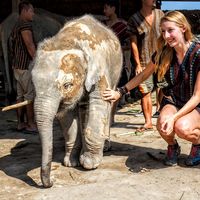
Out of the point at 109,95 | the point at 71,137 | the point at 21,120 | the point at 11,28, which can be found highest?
the point at 11,28

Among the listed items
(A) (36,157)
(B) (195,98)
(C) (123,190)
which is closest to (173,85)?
(B) (195,98)

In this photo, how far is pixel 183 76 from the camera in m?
5.22

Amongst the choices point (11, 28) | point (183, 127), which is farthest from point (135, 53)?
point (11, 28)

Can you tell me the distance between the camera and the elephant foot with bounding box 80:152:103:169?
545cm

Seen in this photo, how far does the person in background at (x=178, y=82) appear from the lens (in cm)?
505

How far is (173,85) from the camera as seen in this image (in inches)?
211

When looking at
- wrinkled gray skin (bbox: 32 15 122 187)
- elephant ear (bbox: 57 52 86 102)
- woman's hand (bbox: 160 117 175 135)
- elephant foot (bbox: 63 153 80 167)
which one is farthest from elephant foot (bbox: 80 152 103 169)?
woman's hand (bbox: 160 117 175 135)

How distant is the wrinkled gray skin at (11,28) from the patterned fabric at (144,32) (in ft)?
8.89

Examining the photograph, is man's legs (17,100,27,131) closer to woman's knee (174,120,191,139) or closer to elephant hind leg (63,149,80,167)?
elephant hind leg (63,149,80,167)

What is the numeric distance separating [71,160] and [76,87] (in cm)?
108

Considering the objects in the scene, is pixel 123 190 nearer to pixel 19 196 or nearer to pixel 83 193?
pixel 83 193

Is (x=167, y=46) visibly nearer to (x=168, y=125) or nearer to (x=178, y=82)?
(x=178, y=82)

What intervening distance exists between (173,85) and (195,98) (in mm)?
388

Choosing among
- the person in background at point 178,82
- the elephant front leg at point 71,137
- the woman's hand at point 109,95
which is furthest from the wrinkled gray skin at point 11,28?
the person in background at point 178,82
